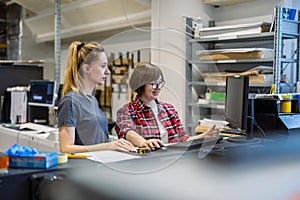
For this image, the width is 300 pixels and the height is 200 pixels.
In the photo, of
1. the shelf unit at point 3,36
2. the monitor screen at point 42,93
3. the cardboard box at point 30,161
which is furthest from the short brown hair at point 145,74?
the shelf unit at point 3,36

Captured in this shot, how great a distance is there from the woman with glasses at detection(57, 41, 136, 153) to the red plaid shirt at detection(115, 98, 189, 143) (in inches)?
3.7

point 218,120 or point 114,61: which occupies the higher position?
point 114,61

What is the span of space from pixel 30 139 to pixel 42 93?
52cm

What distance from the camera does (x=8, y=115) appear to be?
3.74 m

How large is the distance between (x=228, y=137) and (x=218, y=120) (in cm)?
11

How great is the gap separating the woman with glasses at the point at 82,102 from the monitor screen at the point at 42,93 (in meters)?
1.94

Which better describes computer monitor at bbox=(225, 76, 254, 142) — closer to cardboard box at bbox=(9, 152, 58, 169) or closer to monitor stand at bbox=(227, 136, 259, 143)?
monitor stand at bbox=(227, 136, 259, 143)

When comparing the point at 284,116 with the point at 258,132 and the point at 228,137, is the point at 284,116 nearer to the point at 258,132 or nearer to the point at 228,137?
the point at 258,132

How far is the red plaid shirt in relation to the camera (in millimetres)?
1433

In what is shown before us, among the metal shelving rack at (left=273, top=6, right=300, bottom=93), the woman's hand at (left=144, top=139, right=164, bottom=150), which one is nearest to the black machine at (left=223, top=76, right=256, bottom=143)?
the woman's hand at (left=144, top=139, right=164, bottom=150)

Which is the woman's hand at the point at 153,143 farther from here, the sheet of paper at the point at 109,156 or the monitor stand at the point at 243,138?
the monitor stand at the point at 243,138

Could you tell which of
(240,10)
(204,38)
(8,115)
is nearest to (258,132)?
(204,38)

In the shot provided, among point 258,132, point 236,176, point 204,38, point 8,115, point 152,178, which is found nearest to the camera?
point 152,178

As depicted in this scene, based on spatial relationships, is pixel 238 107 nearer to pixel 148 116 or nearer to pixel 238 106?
pixel 238 106
